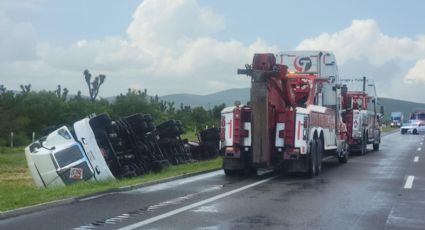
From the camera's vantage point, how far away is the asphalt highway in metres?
9.79

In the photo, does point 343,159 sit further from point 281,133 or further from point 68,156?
point 68,156

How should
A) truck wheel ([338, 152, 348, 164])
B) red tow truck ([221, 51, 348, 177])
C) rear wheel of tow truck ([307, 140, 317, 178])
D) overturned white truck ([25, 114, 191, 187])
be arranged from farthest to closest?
truck wheel ([338, 152, 348, 164]), rear wheel of tow truck ([307, 140, 317, 178]), red tow truck ([221, 51, 348, 177]), overturned white truck ([25, 114, 191, 187])

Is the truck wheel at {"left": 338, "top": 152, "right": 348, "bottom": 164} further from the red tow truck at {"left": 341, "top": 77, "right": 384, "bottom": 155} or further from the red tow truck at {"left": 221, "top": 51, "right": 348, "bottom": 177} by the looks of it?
the red tow truck at {"left": 221, "top": 51, "right": 348, "bottom": 177}

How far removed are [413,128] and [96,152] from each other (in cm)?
5379

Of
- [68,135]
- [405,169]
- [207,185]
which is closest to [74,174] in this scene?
[68,135]

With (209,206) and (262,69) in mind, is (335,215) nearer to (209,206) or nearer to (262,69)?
(209,206)

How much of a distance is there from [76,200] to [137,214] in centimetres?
221

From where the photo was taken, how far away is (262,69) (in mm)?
16766

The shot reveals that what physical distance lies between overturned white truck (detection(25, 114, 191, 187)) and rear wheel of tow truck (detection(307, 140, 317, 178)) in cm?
480

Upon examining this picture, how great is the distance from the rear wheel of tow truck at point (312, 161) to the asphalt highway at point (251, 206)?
0.76ft

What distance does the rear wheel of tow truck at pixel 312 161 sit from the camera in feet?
56.6

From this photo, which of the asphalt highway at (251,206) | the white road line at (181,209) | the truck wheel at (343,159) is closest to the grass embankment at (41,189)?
the asphalt highway at (251,206)

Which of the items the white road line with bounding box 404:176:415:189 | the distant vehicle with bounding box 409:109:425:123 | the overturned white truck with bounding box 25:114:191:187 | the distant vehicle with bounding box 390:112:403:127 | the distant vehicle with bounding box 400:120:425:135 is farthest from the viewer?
the distant vehicle with bounding box 390:112:403:127

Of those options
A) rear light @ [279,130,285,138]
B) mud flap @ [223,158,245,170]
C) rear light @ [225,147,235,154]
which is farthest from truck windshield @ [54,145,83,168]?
rear light @ [279,130,285,138]
